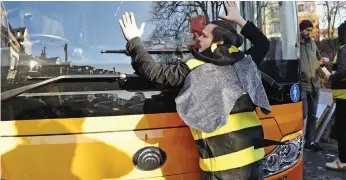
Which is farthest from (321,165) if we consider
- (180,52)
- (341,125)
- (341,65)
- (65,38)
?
(65,38)

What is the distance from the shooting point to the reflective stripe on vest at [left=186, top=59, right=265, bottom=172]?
2.04 m

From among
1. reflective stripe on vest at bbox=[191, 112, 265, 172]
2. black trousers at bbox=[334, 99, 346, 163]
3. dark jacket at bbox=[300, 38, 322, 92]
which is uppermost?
dark jacket at bbox=[300, 38, 322, 92]

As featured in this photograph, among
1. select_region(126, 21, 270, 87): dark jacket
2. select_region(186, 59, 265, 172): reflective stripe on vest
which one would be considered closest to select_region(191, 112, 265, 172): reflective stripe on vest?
select_region(186, 59, 265, 172): reflective stripe on vest

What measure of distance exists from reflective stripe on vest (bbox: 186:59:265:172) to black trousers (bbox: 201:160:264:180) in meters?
0.02

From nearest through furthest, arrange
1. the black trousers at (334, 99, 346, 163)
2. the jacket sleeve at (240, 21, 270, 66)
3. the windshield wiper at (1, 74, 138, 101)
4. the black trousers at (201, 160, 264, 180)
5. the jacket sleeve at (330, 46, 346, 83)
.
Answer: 1. the windshield wiper at (1, 74, 138, 101)
2. the black trousers at (201, 160, 264, 180)
3. the jacket sleeve at (240, 21, 270, 66)
4. the jacket sleeve at (330, 46, 346, 83)
5. the black trousers at (334, 99, 346, 163)

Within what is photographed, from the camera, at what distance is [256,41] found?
244 cm

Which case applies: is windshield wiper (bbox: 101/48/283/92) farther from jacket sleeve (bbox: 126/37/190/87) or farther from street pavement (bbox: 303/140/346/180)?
street pavement (bbox: 303/140/346/180)

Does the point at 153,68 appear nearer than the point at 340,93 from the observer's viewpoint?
Yes

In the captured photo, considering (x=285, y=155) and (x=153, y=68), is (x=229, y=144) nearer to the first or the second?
(x=153, y=68)

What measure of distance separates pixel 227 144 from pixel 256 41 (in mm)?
755

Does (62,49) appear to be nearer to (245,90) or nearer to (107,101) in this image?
(107,101)

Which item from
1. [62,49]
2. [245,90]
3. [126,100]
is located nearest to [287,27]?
[245,90]

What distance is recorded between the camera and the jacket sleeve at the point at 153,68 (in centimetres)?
200

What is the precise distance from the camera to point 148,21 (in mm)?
2287
